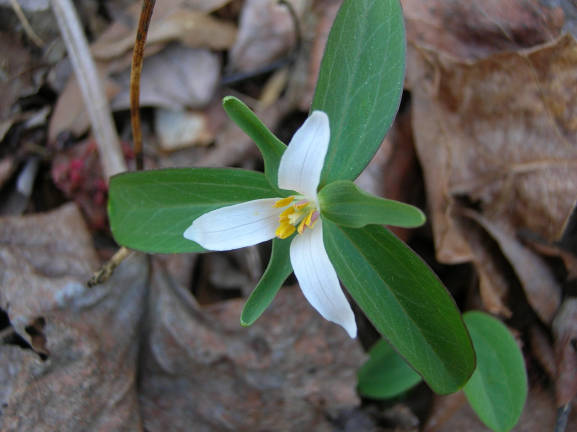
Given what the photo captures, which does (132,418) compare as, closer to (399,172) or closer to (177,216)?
(177,216)

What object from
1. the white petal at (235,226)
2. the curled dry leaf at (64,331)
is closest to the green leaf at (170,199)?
the white petal at (235,226)

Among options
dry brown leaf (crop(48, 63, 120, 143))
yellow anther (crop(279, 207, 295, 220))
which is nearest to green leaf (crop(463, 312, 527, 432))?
yellow anther (crop(279, 207, 295, 220))

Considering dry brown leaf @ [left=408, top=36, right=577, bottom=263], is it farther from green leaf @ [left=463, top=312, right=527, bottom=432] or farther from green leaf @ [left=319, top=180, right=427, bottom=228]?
green leaf @ [left=319, top=180, right=427, bottom=228]

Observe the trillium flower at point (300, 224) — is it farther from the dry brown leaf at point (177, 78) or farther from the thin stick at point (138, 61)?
the dry brown leaf at point (177, 78)

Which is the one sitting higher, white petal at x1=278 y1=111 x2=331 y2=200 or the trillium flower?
white petal at x1=278 y1=111 x2=331 y2=200

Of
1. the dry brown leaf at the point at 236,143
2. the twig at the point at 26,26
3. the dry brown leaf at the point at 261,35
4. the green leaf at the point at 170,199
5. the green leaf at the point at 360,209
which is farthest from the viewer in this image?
the dry brown leaf at the point at 261,35

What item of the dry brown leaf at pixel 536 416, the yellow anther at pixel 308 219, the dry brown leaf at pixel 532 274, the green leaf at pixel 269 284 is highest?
the yellow anther at pixel 308 219
